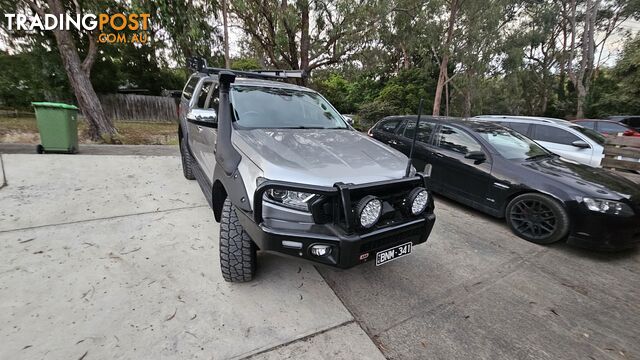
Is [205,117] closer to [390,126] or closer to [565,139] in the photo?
[390,126]

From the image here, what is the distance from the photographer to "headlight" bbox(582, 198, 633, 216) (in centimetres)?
309

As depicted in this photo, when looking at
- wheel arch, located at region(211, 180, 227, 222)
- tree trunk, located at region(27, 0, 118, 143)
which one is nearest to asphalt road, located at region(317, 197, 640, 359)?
wheel arch, located at region(211, 180, 227, 222)

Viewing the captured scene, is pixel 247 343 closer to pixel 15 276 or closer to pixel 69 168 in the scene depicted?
pixel 15 276

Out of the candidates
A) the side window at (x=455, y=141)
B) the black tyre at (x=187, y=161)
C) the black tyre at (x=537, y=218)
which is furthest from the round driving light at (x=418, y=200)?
the black tyre at (x=187, y=161)

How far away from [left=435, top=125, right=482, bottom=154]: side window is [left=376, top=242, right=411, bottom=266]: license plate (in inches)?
111

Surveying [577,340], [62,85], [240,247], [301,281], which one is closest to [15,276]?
[240,247]

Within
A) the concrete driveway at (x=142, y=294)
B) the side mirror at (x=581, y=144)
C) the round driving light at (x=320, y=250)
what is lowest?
the concrete driveway at (x=142, y=294)

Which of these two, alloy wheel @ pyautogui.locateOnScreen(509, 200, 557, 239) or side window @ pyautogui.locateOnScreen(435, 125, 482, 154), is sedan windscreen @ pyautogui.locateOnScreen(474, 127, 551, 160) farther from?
alloy wheel @ pyautogui.locateOnScreen(509, 200, 557, 239)

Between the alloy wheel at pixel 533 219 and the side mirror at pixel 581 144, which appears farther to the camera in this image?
the side mirror at pixel 581 144

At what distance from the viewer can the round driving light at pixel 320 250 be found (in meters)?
1.86

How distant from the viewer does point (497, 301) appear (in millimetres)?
2488

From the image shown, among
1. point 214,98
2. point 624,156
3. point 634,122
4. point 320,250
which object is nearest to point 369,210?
point 320,250

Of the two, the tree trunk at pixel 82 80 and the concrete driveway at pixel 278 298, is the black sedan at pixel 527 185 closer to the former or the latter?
the concrete driveway at pixel 278 298

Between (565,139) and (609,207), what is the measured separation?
4263 mm
